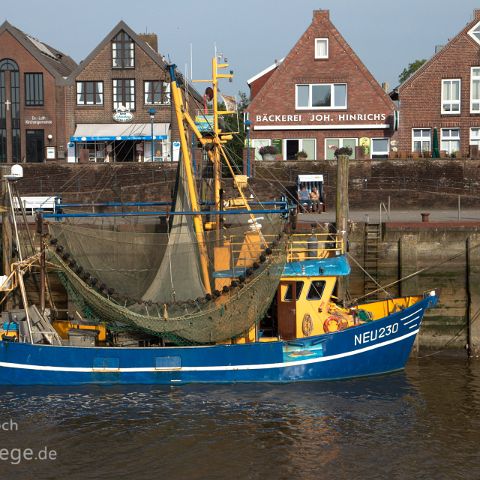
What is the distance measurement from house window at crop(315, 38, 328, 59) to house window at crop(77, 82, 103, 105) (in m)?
13.1

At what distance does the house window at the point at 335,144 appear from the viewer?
1770 inches

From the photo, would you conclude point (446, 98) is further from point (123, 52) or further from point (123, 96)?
point (123, 52)

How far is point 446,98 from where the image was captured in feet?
148

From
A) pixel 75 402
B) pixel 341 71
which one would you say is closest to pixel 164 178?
pixel 341 71

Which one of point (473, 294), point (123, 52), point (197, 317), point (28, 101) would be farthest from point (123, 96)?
point (197, 317)

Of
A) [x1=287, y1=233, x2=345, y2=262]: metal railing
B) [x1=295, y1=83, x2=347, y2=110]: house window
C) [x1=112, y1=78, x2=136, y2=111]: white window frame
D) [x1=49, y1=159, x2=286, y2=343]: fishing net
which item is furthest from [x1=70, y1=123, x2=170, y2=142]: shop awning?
[x1=49, y1=159, x2=286, y2=343]: fishing net

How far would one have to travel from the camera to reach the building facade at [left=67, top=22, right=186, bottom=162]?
4894 centimetres

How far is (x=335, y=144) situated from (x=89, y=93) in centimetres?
1508

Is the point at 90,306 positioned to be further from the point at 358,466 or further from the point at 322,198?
the point at 322,198

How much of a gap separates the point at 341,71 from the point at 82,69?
1518 centimetres

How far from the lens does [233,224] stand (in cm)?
2639

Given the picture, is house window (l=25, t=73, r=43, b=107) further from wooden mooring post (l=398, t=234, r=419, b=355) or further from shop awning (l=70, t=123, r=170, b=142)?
wooden mooring post (l=398, t=234, r=419, b=355)

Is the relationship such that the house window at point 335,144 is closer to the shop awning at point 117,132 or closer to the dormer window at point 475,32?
the dormer window at point 475,32

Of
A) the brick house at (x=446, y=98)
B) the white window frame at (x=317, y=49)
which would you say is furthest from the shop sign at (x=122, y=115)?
the brick house at (x=446, y=98)
